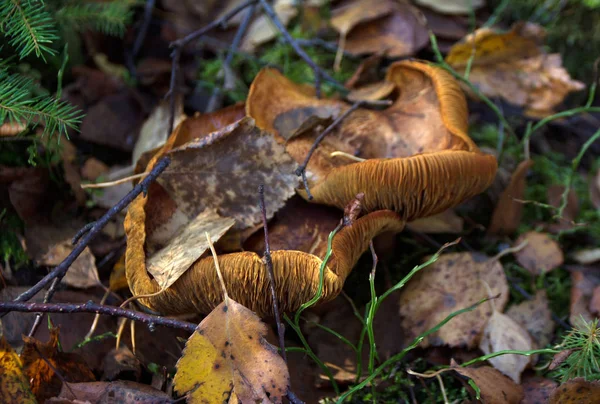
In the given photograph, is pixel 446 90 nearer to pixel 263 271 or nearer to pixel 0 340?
pixel 263 271

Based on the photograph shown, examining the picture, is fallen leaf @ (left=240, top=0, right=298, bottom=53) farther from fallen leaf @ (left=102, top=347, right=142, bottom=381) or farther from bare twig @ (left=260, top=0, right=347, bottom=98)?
fallen leaf @ (left=102, top=347, right=142, bottom=381)

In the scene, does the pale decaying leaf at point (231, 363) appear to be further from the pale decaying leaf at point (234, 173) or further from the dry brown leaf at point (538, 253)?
the dry brown leaf at point (538, 253)

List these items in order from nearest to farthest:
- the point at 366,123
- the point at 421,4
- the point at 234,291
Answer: the point at 234,291 < the point at 366,123 < the point at 421,4

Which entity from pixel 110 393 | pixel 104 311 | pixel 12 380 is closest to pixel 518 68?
pixel 104 311

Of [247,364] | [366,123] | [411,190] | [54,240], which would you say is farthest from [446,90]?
[54,240]

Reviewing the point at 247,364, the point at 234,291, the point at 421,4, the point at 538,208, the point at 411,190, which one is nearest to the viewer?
the point at 247,364

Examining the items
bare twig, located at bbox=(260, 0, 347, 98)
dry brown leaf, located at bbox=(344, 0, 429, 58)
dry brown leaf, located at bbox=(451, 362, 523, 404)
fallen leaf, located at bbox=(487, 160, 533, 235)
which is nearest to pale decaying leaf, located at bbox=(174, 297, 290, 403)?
dry brown leaf, located at bbox=(451, 362, 523, 404)
